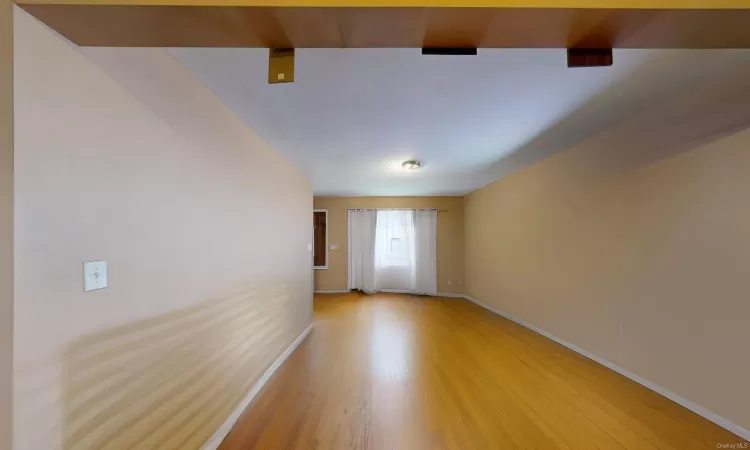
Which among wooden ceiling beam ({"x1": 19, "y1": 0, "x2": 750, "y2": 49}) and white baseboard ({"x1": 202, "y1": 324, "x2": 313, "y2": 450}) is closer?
wooden ceiling beam ({"x1": 19, "y1": 0, "x2": 750, "y2": 49})

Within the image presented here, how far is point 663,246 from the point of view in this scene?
2488 millimetres

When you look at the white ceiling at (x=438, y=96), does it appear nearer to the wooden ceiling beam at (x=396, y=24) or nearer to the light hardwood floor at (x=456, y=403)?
the wooden ceiling beam at (x=396, y=24)

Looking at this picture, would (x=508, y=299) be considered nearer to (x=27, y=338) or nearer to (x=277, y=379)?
(x=277, y=379)

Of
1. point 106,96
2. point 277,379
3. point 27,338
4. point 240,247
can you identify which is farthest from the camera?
point 277,379

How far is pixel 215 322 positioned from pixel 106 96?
138cm

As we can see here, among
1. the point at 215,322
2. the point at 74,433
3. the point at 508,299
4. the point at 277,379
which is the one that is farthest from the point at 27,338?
the point at 508,299

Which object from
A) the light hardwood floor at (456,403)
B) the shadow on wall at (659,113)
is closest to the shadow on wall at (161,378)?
the light hardwood floor at (456,403)

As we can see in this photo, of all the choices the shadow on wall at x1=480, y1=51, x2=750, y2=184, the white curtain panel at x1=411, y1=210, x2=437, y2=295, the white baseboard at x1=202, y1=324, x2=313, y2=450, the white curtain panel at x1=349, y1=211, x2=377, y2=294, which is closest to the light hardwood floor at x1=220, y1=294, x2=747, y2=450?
the white baseboard at x1=202, y1=324, x2=313, y2=450

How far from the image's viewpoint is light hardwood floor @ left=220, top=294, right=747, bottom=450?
201 centimetres

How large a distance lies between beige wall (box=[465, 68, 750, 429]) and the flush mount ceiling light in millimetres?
1659

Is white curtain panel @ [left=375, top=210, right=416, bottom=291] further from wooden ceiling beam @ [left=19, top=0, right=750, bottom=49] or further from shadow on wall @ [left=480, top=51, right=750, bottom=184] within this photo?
wooden ceiling beam @ [left=19, top=0, right=750, bottom=49]

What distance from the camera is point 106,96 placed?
124 centimetres

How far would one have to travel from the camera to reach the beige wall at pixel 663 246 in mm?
2020

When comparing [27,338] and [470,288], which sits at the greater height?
[27,338]
